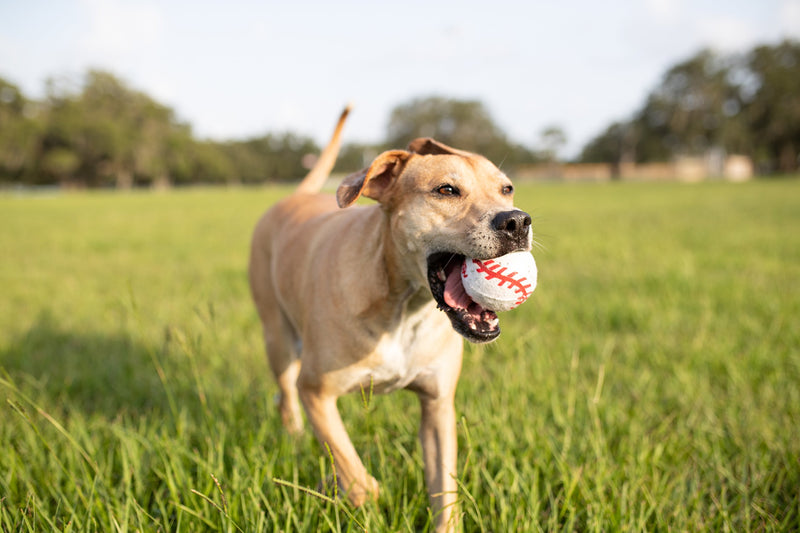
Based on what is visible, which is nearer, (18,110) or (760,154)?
(18,110)

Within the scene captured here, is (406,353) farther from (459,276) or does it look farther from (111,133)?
(111,133)

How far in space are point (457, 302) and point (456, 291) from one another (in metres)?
0.05

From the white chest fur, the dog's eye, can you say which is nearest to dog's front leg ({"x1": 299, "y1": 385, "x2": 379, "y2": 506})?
the white chest fur

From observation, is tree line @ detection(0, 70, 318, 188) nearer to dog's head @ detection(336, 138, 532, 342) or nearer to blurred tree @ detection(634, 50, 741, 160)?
blurred tree @ detection(634, 50, 741, 160)

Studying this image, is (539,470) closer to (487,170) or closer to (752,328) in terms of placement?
(487,170)

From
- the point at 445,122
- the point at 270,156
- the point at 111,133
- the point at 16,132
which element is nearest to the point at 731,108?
the point at 445,122

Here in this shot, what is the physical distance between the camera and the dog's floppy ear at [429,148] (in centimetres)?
287

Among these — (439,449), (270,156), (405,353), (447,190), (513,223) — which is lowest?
(439,449)

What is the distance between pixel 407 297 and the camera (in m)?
2.59

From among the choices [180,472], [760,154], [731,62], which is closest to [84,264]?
[180,472]

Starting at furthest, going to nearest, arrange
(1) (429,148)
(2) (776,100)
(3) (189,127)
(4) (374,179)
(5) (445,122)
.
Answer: (5) (445,122)
(3) (189,127)
(2) (776,100)
(1) (429,148)
(4) (374,179)

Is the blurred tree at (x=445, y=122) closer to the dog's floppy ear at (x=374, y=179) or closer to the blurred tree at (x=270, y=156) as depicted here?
the blurred tree at (x=270, y=156)

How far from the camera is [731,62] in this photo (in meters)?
70.6

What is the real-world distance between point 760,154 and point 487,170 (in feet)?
304
